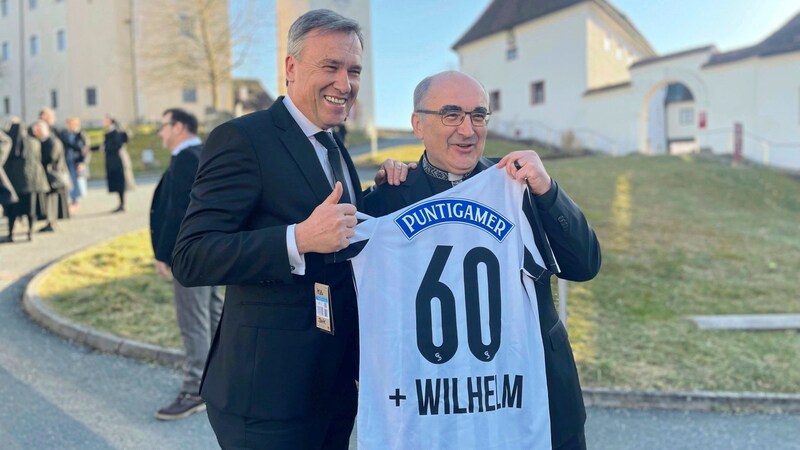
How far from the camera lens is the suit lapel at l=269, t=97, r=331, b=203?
208 cm

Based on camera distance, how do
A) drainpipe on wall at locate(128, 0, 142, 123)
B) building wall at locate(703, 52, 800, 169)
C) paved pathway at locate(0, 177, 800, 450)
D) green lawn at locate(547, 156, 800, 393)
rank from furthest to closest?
drainpipe on wall at locate(128, 0, 142, 123) < building wall at locate(703, 52, 800, 169) < green lawn at locate(547, 156, 800, 393) < paved pathway at locate(0, 177, 800, 450)

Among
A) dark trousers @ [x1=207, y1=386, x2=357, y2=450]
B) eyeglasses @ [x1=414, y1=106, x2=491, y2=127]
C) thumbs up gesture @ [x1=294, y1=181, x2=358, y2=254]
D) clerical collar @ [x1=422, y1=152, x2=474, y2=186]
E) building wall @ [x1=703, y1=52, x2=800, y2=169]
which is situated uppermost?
building wall @ [x1=703, y1=52, x2=800, y2=169]

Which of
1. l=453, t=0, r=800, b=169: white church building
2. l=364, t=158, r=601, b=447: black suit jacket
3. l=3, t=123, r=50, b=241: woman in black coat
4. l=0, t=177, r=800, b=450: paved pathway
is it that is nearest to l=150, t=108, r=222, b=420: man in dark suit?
l=0, t=177, r=800, b=450: paved pathway

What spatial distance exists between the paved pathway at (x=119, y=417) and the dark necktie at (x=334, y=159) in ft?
9.14

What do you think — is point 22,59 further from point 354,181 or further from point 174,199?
point 354,181

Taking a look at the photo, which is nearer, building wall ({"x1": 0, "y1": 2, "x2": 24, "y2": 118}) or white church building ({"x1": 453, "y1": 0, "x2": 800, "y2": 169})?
white church building ({"x1": 453, "y1": 0, "x2": 800, "y2": 169})

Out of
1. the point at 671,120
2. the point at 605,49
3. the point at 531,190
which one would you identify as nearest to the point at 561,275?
the point at 531,190

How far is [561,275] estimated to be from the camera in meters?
2.34

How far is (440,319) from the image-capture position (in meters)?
2.11

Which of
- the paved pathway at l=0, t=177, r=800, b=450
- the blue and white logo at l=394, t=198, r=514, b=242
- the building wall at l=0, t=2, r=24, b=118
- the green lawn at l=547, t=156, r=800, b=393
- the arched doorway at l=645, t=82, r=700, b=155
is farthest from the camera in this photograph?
the building wall at l=0, t=2, r=24, b=118

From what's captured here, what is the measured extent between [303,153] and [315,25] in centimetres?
43

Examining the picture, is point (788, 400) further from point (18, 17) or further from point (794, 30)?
point (18, 17)

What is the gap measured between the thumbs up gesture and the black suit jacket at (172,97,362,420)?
6cm

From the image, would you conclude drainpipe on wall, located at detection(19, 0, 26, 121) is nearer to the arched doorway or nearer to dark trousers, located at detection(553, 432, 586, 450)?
the arched doorway
